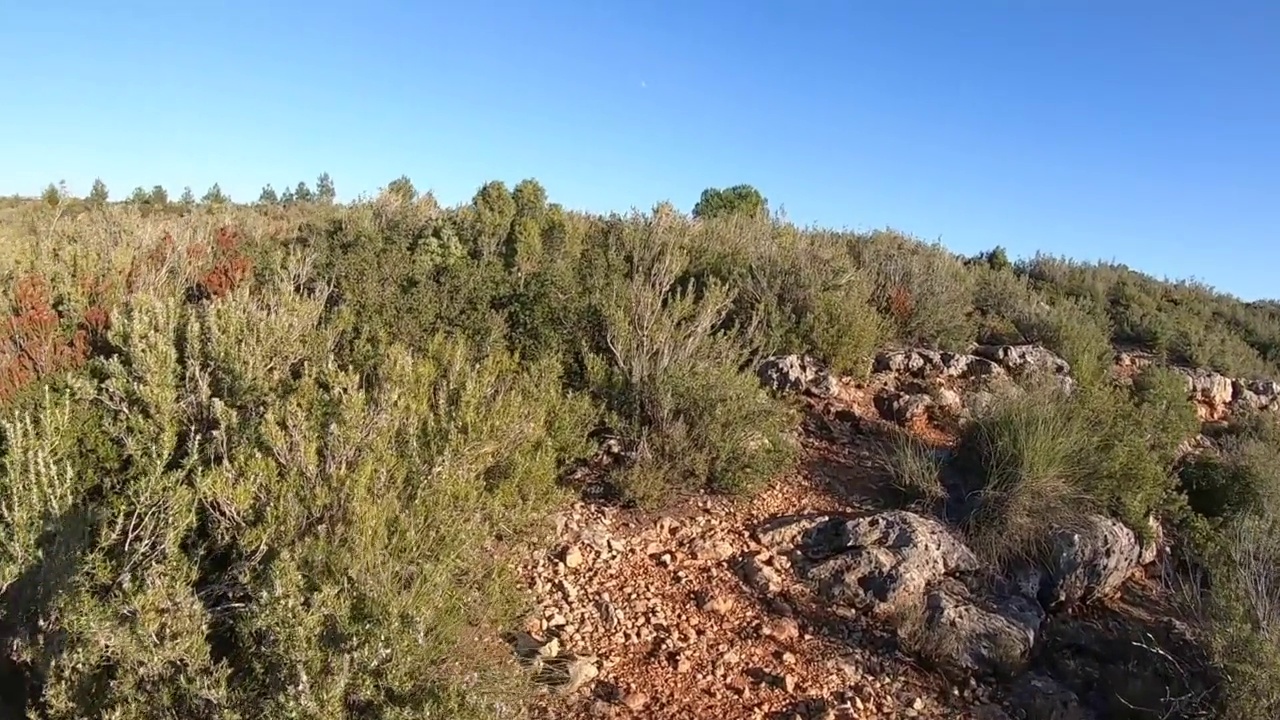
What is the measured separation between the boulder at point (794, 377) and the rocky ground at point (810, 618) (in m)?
1.14

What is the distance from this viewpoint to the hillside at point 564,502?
299 centimetres

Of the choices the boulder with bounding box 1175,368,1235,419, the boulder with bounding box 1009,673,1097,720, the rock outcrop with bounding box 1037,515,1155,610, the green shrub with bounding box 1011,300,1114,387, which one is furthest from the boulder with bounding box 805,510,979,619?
the boulder with bounding box 1175,368,1235,419

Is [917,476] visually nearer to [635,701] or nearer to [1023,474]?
[1023,474]

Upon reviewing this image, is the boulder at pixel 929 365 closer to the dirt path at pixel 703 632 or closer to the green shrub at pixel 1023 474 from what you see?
the green shrub at pixel 1023 474

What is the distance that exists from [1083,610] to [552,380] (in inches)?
140

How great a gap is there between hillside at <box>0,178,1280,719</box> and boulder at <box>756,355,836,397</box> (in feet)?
0.14

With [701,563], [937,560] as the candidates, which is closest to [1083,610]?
[937,560]

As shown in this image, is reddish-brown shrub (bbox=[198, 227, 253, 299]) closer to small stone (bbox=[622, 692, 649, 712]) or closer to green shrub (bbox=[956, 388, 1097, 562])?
small stone (bbox=[622, 692, 649, 712])

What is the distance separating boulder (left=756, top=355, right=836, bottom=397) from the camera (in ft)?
21.8

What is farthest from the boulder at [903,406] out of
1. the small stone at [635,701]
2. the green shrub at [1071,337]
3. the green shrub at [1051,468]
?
the small stone at [635,701]

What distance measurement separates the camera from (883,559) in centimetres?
462

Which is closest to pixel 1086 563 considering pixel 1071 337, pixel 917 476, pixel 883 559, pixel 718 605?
pixel 917 476

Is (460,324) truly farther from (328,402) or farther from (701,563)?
(701,563)

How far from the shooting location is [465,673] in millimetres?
3049
